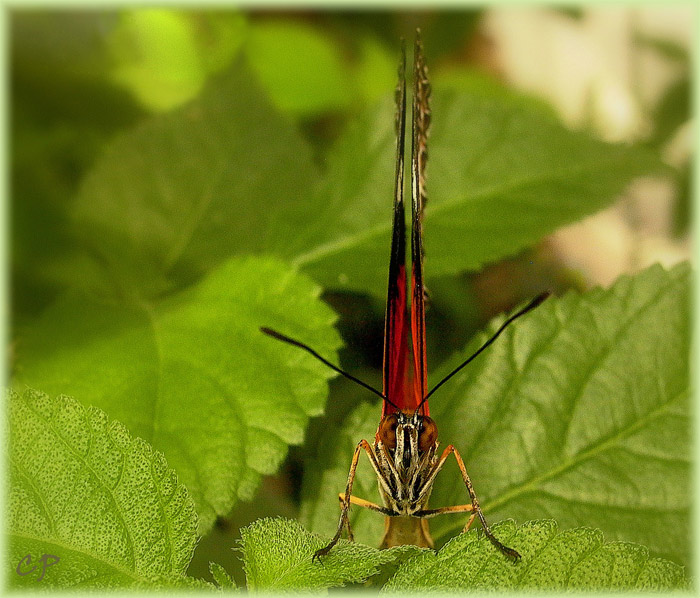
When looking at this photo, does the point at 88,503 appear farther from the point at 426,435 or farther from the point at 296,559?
the point at 426,435

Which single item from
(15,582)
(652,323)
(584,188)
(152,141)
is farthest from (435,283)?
(15,582)

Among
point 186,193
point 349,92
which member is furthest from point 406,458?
point 349,92

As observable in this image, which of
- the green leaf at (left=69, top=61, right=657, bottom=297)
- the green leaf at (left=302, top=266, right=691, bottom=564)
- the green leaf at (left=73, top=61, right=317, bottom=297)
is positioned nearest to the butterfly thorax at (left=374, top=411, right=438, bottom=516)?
the green leaf at (left=302, top=266, right=691, bottom=564)

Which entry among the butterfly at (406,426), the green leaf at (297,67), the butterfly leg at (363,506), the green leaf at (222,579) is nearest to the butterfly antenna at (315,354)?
the butterfly at (406,426)

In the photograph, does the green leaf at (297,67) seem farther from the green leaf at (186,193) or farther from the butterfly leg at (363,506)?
the butterfly leg at (363,506)

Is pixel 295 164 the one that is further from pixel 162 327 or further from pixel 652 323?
pixel 652 323

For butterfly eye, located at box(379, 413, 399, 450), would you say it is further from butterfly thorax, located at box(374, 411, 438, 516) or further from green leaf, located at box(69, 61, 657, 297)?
green leaf, located at box(69, 61, 657, 297)

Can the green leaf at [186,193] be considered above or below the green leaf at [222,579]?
above
